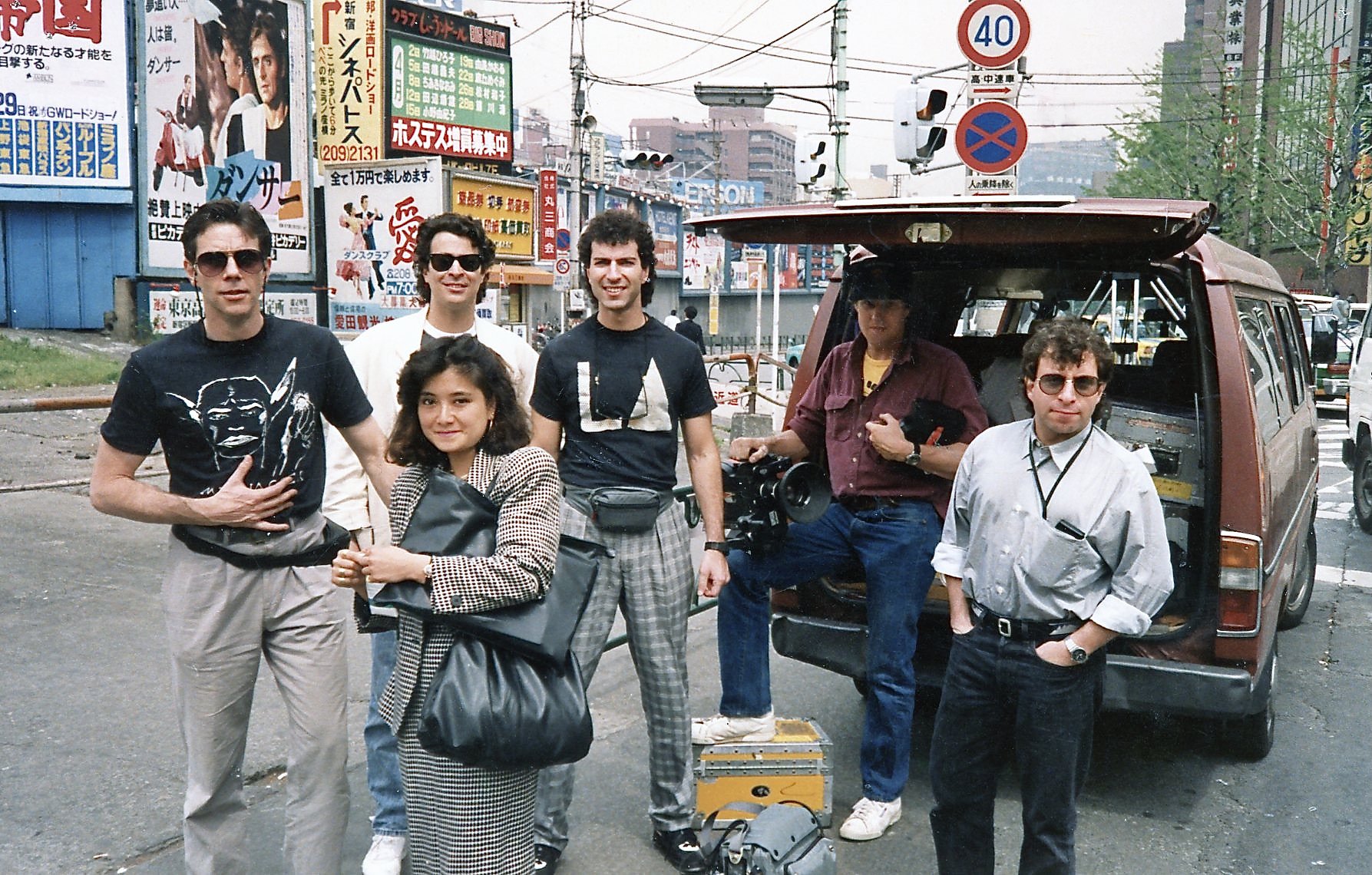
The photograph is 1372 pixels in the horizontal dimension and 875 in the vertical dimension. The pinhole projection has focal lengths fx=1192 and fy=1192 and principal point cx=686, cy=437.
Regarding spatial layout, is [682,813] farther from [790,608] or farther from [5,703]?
[5,703]

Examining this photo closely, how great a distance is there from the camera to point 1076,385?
3.17 m

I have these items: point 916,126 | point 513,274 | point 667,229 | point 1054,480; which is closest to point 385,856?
point 1054,480

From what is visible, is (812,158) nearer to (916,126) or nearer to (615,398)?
(916,126)

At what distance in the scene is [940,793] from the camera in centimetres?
340

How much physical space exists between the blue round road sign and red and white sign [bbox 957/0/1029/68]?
0.36 metres

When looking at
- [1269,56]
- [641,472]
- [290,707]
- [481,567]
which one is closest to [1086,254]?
[641,472]

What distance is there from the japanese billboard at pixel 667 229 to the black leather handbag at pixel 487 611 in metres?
54.7

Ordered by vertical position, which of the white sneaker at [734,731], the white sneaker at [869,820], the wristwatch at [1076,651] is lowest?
Result: the white sneaker at [869,820]

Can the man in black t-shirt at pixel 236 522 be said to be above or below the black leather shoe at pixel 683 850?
above

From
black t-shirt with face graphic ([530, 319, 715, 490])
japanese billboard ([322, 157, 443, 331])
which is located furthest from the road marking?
japanese billboard ([322, 157, 443, 331])

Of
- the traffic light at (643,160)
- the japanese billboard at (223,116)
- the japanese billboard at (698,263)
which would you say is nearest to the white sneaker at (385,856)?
the japanese billboard at (223,116)

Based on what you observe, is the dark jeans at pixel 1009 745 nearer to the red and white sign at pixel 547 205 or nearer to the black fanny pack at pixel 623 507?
the black fanny pack at pixel 623 507

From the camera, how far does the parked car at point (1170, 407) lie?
161 inches

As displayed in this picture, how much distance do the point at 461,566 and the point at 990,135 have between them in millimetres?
7382
